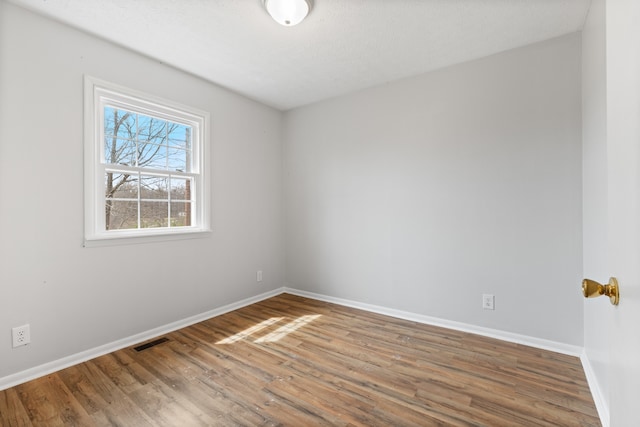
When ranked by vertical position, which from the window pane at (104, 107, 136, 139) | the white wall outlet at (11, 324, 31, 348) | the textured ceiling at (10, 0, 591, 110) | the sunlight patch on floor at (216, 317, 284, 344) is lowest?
the sunlight patch on floor at (216, 317, 284, 344)

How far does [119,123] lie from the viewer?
2508 millimetres

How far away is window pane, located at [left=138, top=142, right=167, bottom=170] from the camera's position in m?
2.64

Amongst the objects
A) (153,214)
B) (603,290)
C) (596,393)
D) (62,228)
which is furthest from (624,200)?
(153,214)

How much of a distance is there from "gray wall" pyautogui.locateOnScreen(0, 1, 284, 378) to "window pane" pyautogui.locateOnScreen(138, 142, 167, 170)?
18.2 inches

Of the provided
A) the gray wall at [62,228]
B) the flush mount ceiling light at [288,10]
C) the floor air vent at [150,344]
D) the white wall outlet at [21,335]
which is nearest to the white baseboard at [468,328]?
the gray wall at [62,228]

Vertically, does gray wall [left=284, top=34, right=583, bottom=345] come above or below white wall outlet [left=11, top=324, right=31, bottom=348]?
above

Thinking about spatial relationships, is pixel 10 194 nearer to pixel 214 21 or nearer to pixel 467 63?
pixel 214 21

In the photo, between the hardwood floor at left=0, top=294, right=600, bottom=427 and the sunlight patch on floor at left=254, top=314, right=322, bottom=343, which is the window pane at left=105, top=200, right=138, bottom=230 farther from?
the sunlight patch on floor at left=254, top=314, right=322, bottom=343

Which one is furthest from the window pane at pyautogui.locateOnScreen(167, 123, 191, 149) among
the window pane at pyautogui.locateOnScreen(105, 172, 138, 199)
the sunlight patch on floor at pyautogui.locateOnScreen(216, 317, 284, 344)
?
the sunlight patch on floor at pyautogui.locateOnScreen(216, 317, 284, 344)

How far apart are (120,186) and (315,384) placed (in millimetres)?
2230

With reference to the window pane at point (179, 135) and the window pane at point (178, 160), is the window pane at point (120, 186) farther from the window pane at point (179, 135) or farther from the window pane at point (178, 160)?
the window pane at point (179, 135)

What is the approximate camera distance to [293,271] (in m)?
3.97

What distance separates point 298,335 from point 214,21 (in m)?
2.61

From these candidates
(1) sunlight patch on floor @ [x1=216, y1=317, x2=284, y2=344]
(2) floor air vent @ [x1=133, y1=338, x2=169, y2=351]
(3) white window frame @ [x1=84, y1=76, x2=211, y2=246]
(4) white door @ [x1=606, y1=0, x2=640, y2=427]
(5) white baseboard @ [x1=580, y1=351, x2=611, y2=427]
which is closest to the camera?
(4) white door @ [x1=606, y1=0, x2=640, y2=427]
